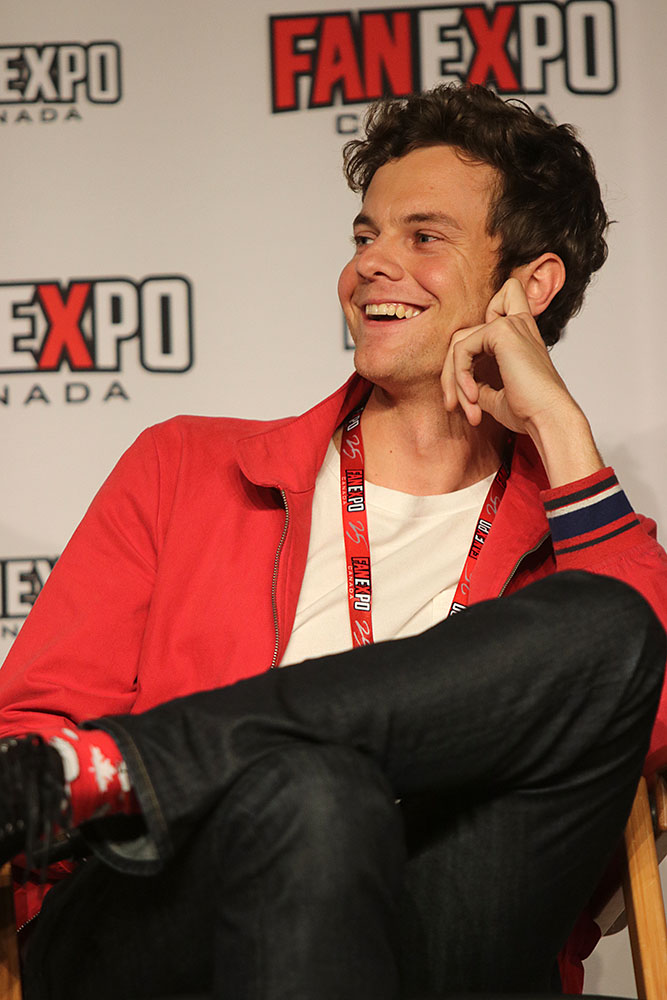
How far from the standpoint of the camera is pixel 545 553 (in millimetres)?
1661

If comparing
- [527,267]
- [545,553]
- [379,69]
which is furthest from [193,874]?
[379,69]

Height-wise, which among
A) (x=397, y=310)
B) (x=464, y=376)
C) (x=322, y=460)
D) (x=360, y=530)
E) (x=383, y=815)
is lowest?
(x=383, y=815)

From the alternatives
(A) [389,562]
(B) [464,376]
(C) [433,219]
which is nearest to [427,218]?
(C) [433,219]

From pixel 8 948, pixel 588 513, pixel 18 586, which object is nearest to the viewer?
pixel 8 948

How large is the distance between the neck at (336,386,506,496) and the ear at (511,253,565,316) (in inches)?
9.3

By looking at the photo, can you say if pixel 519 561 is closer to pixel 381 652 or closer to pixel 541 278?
pixel 541 278

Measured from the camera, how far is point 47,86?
94.8 inches

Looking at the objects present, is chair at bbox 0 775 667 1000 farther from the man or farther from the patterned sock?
the patterned sock

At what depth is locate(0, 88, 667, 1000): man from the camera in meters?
0.90

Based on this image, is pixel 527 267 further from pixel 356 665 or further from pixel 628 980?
pixel 628 980

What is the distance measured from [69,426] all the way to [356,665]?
4.88 feet

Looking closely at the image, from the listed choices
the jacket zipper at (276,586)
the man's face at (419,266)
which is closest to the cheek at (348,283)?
the man's face at (419,266)

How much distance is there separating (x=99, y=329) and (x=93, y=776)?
1.58m

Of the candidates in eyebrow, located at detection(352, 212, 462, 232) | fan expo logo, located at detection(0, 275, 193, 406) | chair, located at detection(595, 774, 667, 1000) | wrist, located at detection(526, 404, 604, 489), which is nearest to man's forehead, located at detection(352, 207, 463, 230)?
eyebrow, located at detection(352, 212, 462, 232)
